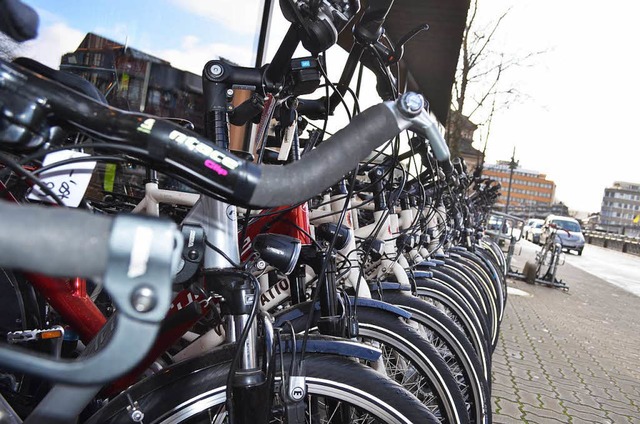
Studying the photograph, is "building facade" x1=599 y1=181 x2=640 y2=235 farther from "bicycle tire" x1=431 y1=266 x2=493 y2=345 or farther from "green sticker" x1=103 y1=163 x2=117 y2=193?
"green sticker" x1=103 y1=163 x2=117 y2=193

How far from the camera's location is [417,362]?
2.07m

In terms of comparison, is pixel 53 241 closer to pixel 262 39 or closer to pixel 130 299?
pixel 130 299

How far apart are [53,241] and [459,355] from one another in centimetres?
232

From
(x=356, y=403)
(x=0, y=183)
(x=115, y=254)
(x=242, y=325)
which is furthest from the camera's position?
(x=0, y=183)

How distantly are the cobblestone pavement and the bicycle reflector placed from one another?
8.77 ft

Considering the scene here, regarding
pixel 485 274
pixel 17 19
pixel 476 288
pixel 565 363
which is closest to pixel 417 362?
pixel 17 19

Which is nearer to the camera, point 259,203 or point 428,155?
point 259,203

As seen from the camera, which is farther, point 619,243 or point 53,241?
point 619,243

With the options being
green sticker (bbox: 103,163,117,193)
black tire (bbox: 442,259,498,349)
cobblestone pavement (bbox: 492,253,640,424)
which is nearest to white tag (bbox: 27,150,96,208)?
green sticker (bbox: 103,163,117,193)

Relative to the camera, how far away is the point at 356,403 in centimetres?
136

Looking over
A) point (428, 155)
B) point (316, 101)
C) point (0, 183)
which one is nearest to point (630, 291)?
point (428, 155)

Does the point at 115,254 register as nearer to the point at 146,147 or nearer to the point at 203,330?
the point at 146,147

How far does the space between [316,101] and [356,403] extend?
1215 mm

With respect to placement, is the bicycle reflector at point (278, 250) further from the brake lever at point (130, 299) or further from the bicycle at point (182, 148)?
the brake lever at point (130, 299)
